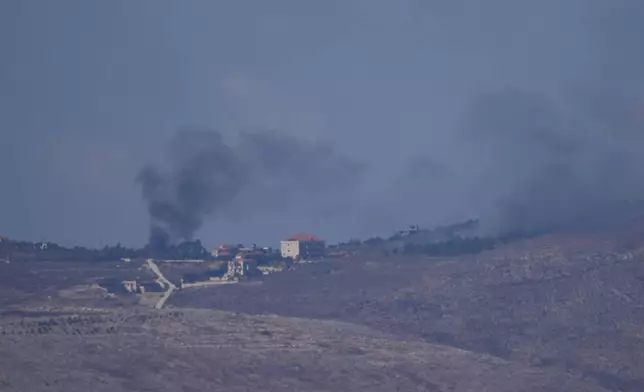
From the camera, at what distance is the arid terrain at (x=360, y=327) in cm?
5281

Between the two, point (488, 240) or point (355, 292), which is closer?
point (355, 292)

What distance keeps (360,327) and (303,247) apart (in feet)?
152

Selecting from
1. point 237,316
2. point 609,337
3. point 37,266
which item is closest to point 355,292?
→ point 237,316

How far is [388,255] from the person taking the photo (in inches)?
3841

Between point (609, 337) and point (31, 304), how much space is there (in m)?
35.4

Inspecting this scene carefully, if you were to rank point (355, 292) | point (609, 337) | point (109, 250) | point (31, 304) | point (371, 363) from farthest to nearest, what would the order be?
point (109, 250), point (355, 292), point (31, 304), point (609, 337), point (371, 363)

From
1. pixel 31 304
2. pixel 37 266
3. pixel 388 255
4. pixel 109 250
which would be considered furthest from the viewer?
pixel 109 250

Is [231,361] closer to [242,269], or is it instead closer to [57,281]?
[57,281]

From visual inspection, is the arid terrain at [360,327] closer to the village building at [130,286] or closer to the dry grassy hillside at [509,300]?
the dry grassy hillside at [509,300]

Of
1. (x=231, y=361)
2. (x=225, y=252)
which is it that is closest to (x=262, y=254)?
(x=225, y=252)

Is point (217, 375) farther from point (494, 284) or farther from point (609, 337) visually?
point (494, 284)

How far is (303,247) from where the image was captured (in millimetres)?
113812

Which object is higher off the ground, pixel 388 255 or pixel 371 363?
pixel 388 255

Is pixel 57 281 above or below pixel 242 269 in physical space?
below
